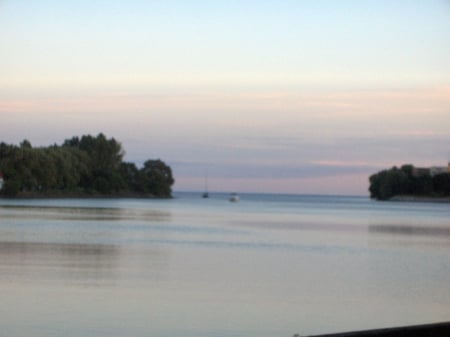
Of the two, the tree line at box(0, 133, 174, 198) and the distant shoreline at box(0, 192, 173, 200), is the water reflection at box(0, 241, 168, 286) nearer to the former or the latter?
the tree line at box(0, 133, 174, 198)

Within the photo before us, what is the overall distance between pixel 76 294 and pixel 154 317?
267cm

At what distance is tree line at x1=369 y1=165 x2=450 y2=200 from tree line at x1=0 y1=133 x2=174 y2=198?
1039 inches

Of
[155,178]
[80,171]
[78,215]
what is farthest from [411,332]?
[155,178]

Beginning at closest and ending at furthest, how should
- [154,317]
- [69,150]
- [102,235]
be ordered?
[154,317] → [102,235] → [69,150]

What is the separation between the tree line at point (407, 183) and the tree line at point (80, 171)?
2639 cm

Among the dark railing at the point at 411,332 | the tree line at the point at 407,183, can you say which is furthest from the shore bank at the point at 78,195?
the dark railing at the point at 411,332

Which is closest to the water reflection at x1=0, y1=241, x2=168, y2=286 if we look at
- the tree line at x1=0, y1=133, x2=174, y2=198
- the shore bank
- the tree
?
the tree line at x1=0, y1=133, x2=174, y2=198

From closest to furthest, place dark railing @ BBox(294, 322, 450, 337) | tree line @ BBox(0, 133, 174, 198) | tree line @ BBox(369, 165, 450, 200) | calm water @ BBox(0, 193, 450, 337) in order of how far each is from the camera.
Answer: dark railing @ BBox(294, 322, 450, 337)
calm water @ BBox(0, 193, 450, 337)
tree line @ BBox(0, 133, 174, 198)
tree line @ BBox(369, 165, 450, 200)

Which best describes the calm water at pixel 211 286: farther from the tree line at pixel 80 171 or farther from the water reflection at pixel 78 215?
the tree line at pixel 80 171

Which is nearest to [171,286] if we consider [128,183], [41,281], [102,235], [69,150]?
[41,281]

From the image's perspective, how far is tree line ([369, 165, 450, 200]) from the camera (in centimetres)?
11738

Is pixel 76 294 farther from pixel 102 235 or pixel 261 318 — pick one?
pixel 102 235

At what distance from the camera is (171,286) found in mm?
20391

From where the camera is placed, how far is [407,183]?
12062cm
